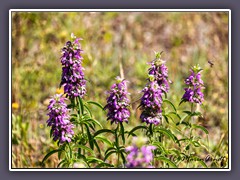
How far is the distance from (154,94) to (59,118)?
677mm

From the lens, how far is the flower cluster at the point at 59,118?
3.50m

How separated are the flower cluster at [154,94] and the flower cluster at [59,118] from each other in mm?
533

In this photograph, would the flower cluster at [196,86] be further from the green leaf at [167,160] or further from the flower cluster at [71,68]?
the flower cluster at [71,68]

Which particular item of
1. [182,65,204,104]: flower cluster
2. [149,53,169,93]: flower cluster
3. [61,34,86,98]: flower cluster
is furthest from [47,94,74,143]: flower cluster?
[182,65,204,104]: flower cluster

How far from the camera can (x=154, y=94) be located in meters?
3.52

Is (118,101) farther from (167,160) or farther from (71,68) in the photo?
(167,160)

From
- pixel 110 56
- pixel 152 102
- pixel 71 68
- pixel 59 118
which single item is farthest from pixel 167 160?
pixel 110 56

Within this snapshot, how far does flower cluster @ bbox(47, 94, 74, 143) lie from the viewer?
3498 mm

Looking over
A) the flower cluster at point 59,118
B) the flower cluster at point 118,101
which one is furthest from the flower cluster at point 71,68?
the flower cluster at point 118,101

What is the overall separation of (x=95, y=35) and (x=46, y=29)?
645 mm

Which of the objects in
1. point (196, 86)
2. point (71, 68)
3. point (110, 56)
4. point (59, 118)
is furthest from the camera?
point (110, 56)

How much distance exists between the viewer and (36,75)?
6023 mm

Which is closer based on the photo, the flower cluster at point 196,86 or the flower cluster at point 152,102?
the flower cluster at point 152,102

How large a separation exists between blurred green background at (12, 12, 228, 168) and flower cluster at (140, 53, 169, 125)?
156 cm
